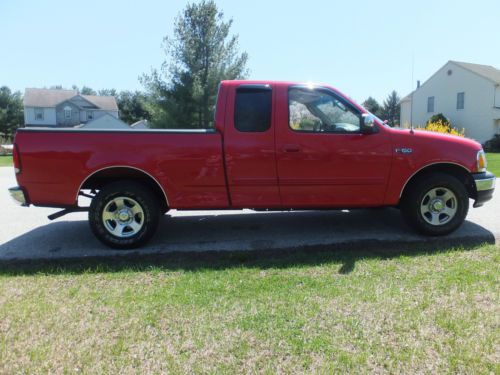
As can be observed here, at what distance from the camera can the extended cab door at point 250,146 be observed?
4.96 metres

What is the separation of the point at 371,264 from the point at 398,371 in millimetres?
1884

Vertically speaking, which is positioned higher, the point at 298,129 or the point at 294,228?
the point at 298,129

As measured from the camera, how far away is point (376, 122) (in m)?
5.10

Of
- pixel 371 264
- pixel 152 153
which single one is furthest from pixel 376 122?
pixel 152 153

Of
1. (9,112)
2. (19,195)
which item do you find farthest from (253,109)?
(9,112)

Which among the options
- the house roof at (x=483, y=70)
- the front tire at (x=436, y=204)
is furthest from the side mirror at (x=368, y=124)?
the house roof at (x=483, y=70)

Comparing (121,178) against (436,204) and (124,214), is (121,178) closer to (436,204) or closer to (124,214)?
(124,214)

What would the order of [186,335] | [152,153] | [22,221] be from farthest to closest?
[22,221], [152,153], [186,335]

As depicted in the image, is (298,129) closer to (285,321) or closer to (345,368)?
(285,321)

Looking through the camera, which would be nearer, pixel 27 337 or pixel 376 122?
pixel 27 337

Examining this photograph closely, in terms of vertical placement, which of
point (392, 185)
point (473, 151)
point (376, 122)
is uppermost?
point (376, 122)

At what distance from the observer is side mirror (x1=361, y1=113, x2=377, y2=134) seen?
495cm

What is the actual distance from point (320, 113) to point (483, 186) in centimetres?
242

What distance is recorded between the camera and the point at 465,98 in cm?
3450
